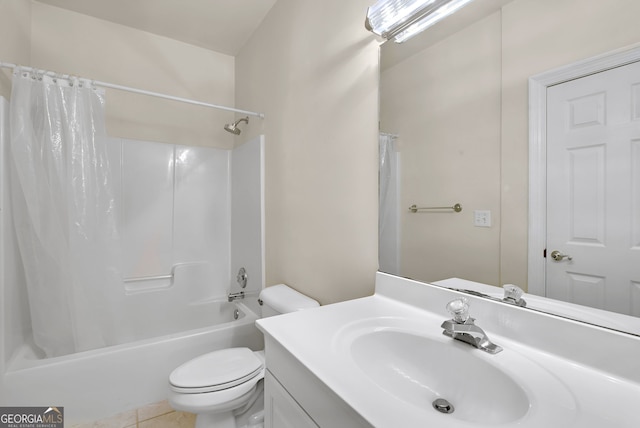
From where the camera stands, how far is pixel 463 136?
899mm

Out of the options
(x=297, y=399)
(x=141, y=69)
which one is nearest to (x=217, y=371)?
(x=297, y=399)

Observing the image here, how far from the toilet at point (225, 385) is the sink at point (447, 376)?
62 cm

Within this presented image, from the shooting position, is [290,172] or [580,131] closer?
[580,131]

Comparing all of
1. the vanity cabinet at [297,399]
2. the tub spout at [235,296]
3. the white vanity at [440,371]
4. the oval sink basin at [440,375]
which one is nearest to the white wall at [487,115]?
the white vanity at [440,371]

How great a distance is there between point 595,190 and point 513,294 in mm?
318

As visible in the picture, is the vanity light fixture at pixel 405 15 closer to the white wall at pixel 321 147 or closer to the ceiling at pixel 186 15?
the white wall at pixel 321 147

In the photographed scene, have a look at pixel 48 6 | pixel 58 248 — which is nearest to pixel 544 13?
pixel 58 248

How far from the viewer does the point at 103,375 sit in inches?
57.7

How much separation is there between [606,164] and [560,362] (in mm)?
446

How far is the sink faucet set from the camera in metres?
0.69

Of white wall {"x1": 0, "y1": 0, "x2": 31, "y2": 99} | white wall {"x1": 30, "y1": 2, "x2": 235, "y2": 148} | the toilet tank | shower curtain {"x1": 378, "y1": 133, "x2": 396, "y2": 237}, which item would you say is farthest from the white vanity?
white wall {"x1": 30, "y1": 2, "x2": 235, "y2": 148}

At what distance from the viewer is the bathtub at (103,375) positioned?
52.2 inches

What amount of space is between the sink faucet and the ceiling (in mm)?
2132

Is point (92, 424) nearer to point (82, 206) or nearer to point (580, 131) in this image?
point (82, 206)
